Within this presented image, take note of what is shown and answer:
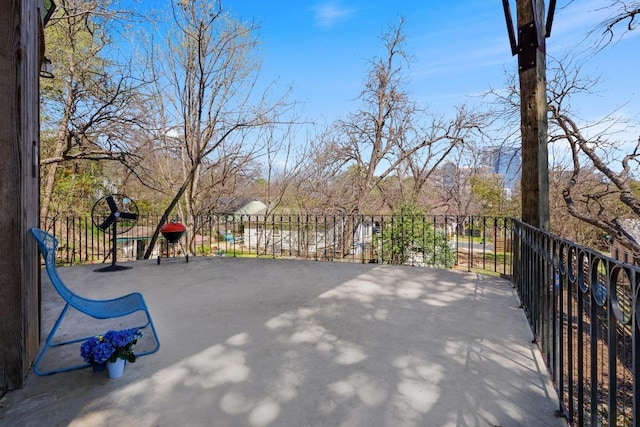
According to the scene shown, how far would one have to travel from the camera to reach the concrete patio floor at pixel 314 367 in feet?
5.13

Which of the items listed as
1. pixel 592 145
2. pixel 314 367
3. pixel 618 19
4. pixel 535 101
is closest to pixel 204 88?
pixel 535 101

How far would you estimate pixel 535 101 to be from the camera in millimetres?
3113

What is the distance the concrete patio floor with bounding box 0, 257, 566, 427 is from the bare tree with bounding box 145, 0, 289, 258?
4.40 meters

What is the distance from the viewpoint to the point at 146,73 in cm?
702

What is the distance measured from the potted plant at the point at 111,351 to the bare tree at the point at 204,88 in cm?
516

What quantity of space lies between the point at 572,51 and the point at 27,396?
352 inches

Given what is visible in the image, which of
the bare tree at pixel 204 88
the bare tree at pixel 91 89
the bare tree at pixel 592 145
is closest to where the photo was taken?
the bare tree at pixel 592 145

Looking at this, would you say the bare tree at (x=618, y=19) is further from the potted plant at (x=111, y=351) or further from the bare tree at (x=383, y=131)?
the potted plant at (x=111, y=351)

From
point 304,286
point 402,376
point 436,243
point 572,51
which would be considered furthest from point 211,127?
point 572,51

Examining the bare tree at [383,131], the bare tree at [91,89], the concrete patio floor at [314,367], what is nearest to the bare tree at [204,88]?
the bare tree at [91,89]

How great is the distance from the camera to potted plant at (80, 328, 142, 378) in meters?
1.83

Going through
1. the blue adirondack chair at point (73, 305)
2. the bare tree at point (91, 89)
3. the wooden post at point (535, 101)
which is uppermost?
the bare tree at point (91, 89)

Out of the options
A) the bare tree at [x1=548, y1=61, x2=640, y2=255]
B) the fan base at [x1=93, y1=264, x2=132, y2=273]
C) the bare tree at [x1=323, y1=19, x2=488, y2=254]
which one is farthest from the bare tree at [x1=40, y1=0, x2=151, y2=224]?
the bare tree at [x1=548, y1=61, x2=640, y2=255]

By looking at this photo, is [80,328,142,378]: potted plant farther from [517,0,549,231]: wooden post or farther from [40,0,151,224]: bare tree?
[40,0,151,224]: bare tree
